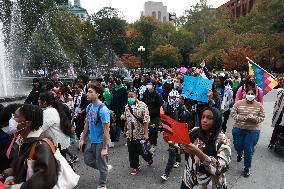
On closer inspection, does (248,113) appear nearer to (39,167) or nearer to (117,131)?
(117,131)

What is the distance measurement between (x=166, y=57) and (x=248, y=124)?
5728 cm

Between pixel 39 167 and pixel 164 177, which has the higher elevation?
pixel 39 167

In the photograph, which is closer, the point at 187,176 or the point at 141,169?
the point at 187,176

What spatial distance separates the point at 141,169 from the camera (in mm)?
7656

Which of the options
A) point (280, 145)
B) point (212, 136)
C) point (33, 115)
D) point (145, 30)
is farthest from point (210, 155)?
point (145, 30)

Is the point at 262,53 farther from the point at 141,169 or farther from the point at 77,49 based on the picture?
the point at 141,169

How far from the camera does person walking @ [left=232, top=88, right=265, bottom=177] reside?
294 inches

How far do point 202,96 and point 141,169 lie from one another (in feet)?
6.59

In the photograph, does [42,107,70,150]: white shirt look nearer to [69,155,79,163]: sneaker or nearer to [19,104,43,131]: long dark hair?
[19,104,43,131]: long dark hair

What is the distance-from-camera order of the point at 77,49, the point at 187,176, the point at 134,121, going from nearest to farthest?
the point at 187,176 → the point at 134,121 → the point at 77,49

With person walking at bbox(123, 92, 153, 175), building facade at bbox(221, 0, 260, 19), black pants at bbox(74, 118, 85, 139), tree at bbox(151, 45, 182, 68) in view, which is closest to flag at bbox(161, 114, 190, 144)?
person walking at bbox(123, 92, 153, 175)

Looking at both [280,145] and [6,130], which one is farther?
[280,145]

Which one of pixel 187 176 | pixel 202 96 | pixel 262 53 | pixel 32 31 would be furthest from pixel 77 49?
pixel 187 176

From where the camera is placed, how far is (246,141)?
751 cm
